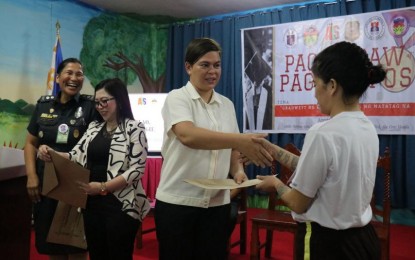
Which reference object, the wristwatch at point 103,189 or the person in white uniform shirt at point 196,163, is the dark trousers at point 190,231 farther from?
the wristwatch at point 103,189

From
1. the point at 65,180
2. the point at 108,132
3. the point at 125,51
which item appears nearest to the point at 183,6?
the point at 125,51

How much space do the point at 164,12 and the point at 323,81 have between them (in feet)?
14.3

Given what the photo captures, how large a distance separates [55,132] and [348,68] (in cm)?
160

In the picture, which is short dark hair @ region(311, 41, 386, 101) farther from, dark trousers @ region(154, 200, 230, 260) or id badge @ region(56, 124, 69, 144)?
id badge @ region(56, 124, 69, 144)

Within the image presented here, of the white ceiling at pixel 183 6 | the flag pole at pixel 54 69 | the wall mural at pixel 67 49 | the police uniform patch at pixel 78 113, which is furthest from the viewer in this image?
the white ceiling at pixel 183 6

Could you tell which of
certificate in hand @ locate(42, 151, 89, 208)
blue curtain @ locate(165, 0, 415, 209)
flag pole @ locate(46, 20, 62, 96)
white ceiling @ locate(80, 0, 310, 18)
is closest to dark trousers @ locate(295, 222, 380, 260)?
certificate in hand @ locate(42, 151, 89, 208)

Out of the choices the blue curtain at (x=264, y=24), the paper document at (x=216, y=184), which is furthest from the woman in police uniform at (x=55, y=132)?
the blue curtain at (x=264, y=24)

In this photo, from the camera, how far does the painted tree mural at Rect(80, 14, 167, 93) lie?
489cm

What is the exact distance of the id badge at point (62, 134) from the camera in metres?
2.14

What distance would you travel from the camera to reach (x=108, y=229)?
1753 mm

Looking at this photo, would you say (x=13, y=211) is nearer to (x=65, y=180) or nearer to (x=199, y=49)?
(x=65, y=180)

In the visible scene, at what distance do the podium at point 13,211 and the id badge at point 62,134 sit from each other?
0.70m

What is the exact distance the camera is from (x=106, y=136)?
1.87m

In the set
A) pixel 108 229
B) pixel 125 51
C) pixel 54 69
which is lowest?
pixel 108 229
